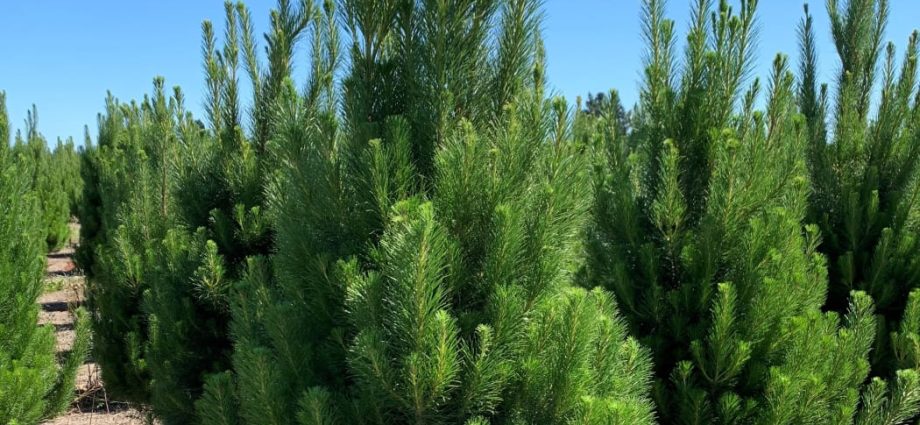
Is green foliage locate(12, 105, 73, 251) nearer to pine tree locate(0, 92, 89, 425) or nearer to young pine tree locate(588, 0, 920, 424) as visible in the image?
pine tree locate(0, 92, 89, 425)

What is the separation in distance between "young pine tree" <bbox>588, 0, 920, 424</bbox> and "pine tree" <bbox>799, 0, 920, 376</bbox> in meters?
0.58

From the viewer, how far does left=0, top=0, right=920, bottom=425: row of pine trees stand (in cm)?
231

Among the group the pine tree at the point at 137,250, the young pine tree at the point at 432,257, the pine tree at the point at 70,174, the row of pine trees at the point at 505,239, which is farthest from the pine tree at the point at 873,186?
the pine tree at the point at 70,174

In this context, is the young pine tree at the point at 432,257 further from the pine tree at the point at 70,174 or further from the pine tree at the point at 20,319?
the pine tree at the point at 70,174

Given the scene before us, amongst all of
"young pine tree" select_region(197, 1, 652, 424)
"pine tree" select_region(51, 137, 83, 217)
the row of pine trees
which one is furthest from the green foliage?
"young pine tree" select_region(197, 1, 652, 424)

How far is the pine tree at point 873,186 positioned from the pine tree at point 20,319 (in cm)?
496

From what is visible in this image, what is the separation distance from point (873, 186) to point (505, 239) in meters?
3.25

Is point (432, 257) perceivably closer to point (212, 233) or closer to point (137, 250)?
point (212, 233)

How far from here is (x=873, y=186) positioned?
4434 millimetres

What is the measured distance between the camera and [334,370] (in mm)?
2500

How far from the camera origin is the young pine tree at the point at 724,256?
10.4ft

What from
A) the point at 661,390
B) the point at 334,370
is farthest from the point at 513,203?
the point at 661,390

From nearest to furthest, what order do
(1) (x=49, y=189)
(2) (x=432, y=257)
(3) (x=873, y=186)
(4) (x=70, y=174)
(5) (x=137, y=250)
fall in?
(2) (x=432, y=257) < (3) (x=873, y=186) < (5) (x=137, y=250) < (1) (x=49, y=189) < (4) (x=70, y=174)

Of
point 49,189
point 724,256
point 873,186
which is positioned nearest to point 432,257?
point 724,256
